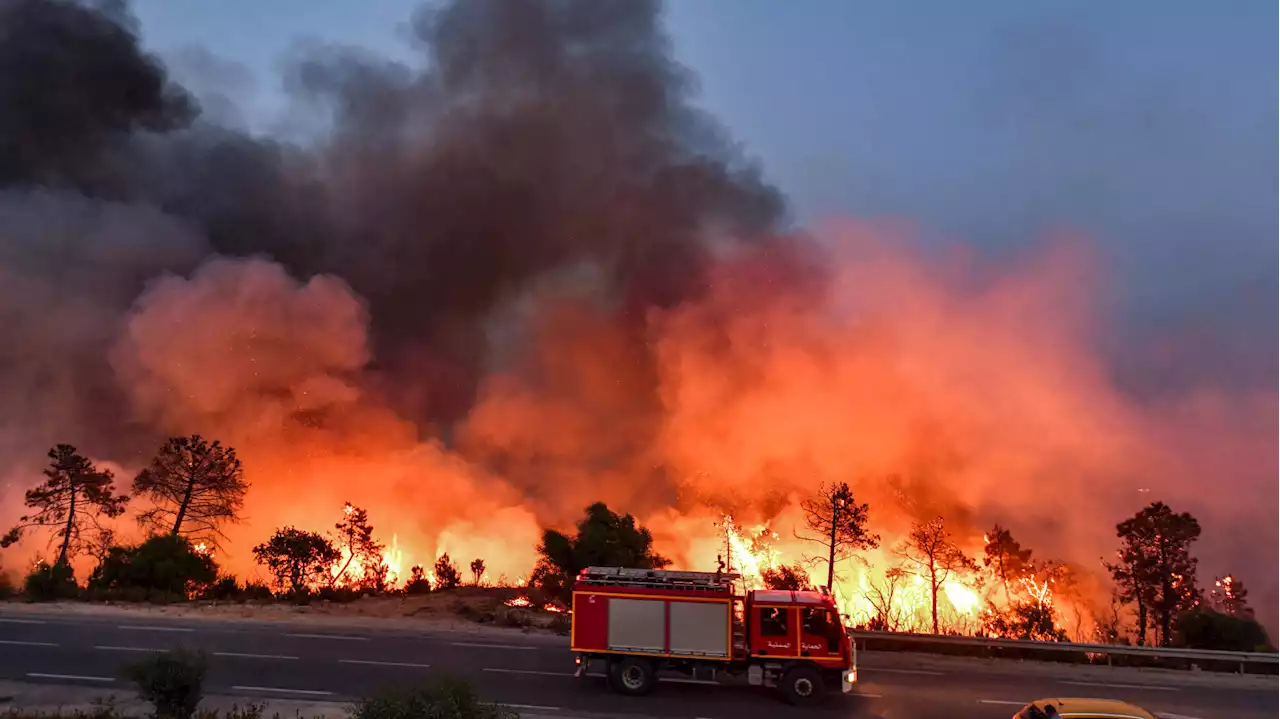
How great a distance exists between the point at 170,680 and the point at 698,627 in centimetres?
986

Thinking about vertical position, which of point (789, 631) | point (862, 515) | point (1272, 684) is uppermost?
point (862, 515)

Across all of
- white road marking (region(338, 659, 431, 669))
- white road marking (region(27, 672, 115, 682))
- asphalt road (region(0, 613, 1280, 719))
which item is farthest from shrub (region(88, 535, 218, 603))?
white road marking (region(338, 659, 431, 669))

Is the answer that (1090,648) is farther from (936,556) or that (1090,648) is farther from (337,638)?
(337,638)

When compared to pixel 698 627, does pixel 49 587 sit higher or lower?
lower

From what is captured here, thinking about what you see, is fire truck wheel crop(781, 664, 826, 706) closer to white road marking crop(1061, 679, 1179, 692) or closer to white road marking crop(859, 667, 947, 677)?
white road marking crop(859, 667, 947, 677)

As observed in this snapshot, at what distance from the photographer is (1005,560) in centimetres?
3731

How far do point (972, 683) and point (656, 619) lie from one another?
8951 mm

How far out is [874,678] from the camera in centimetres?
1808

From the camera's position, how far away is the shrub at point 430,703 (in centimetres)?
895

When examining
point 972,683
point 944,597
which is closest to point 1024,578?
point 944,597

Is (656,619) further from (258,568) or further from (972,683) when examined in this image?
(258,568)

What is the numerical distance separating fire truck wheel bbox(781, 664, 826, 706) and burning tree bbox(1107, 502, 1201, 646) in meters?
23.0

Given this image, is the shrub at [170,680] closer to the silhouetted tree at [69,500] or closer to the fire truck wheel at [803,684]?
the fire truck wheel at [803,684]

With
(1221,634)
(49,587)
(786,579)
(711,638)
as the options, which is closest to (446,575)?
(49,587)
